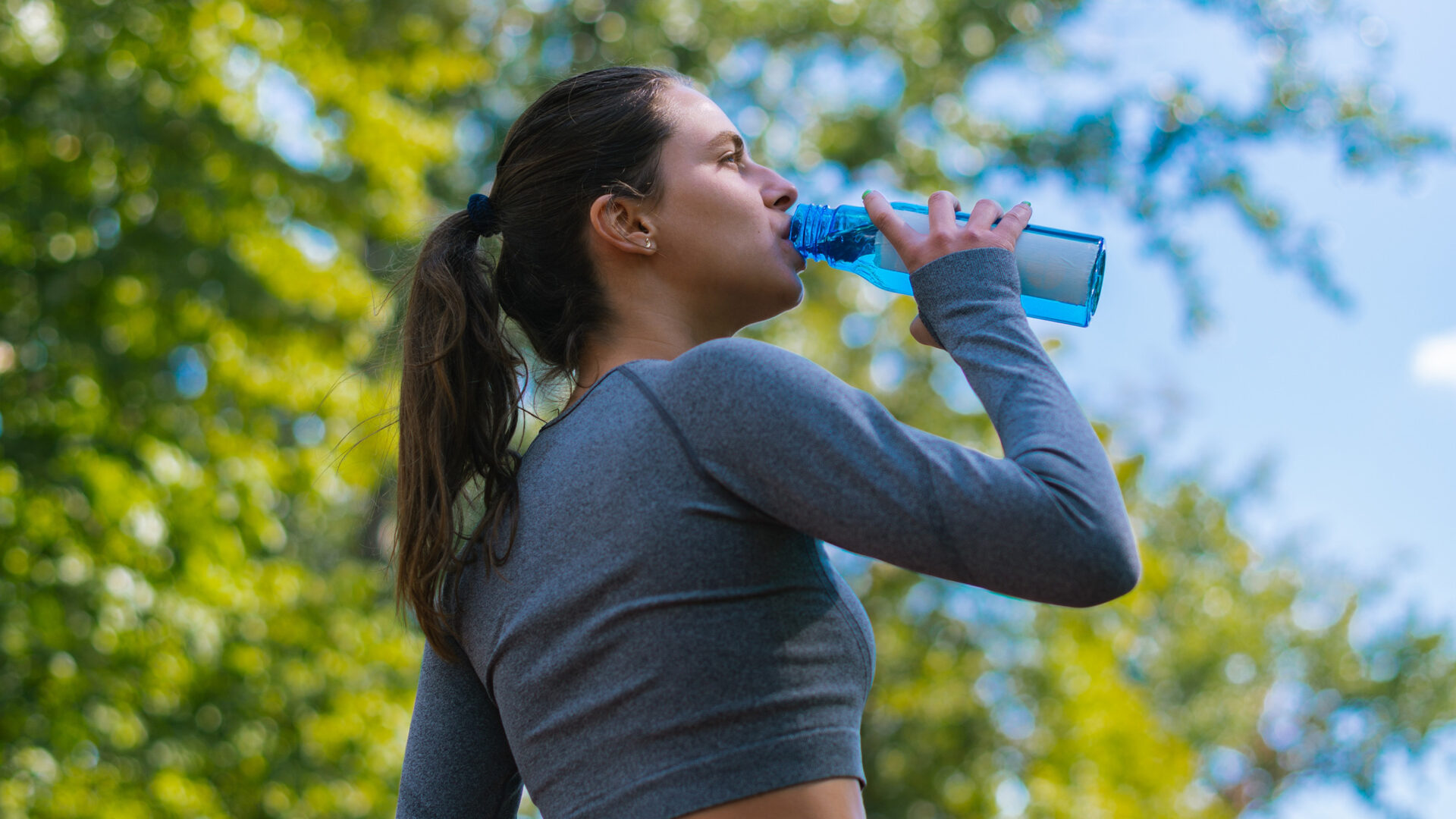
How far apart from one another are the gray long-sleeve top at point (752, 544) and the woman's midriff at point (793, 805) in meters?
0.01

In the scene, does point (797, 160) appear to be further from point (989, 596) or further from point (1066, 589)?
point (1066, 589)

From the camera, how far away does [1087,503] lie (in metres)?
1.02

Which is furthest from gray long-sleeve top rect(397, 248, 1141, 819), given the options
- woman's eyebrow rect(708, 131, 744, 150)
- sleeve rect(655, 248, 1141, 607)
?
woman's eyebrow rect(708, 131, 744, 150)

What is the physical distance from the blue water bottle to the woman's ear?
193mm

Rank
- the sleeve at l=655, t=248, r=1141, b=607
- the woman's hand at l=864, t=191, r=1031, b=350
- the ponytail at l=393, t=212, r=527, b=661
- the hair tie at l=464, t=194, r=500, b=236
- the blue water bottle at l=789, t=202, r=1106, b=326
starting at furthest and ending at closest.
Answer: the hair tie at l=464, t=194, r=500, b=236
the blue water bottle at l=789, t=202, r=1106, b=326
the ponytail at l=393, t=212, r=527, b=661
the woman's hand at l=864, t=191, r=1031, b=350
the sleeve at l=655, t=248, r=1141, b=607

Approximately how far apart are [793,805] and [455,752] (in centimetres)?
52

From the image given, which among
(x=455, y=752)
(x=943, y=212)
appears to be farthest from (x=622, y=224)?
(x=455, y=752)

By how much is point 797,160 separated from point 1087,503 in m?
8.99

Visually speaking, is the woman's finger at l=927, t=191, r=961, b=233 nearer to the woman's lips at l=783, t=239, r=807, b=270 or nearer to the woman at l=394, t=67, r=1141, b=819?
the woman at l=394, t=67, r=1141, b=819

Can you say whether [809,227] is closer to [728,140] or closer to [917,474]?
[728,140]

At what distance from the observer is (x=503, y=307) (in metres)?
1.61

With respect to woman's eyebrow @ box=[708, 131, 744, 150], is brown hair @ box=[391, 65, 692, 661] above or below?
below

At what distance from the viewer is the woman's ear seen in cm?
143

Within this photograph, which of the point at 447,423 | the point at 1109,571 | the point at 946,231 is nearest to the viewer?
the point at 1109,571
